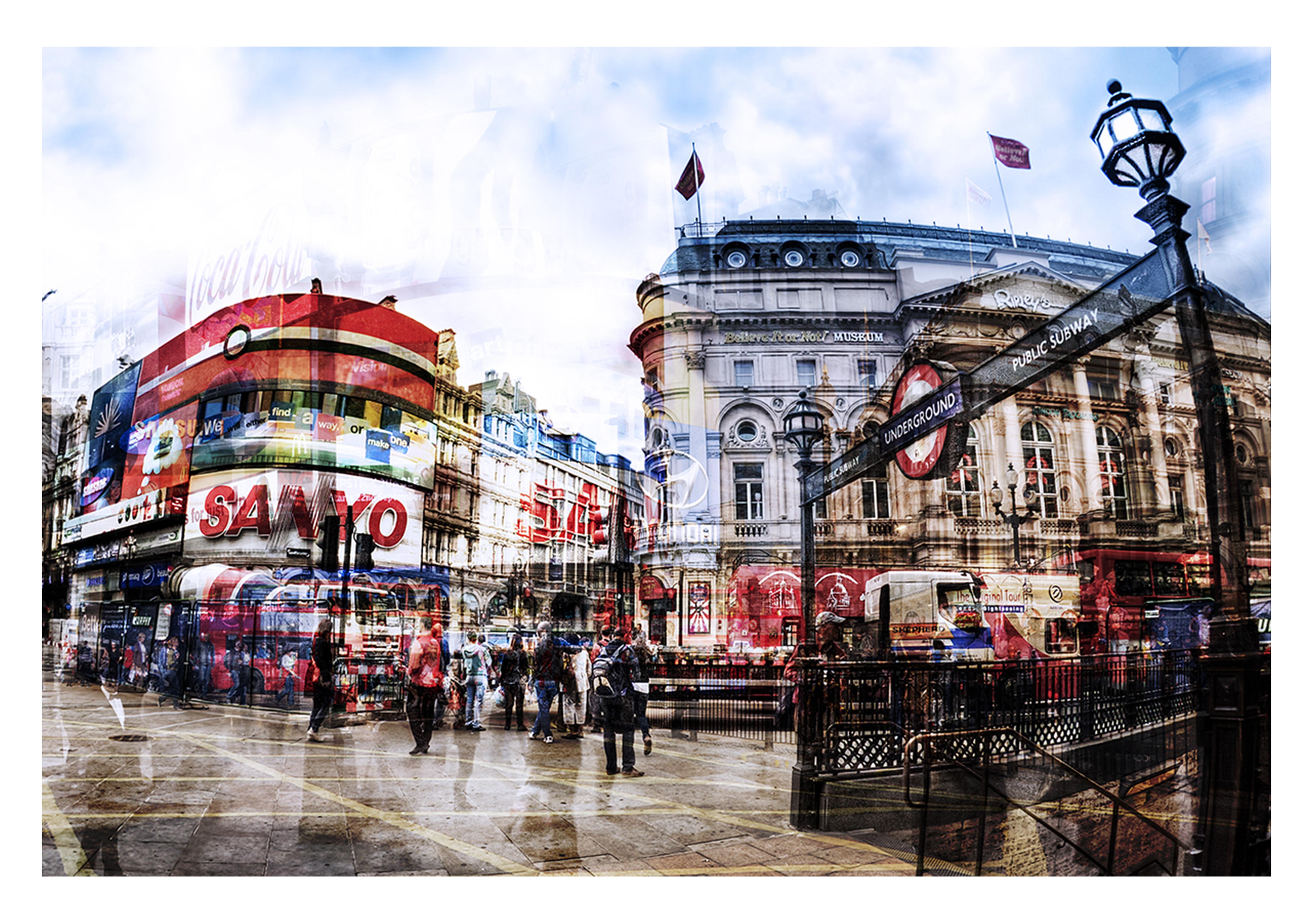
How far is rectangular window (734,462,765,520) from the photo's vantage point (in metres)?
19.6

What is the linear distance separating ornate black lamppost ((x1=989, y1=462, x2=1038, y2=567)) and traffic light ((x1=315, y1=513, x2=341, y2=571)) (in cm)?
1609

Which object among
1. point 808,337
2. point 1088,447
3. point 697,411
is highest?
point 808,337

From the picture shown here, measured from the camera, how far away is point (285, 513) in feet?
46.5

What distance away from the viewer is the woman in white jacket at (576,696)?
9.55 metres

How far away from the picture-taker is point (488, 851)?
198 inches

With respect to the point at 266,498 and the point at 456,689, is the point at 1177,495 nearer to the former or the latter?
the point at 456,689

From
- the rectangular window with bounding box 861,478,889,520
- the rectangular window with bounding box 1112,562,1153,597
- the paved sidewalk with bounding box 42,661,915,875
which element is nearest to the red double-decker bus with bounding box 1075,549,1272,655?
A: the rectangular window with bounding box 1112,562,1153,597

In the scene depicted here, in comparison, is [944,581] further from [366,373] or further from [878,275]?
[366,373]

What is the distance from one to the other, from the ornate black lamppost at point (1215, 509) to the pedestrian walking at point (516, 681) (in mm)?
7445

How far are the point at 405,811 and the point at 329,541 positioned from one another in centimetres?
902

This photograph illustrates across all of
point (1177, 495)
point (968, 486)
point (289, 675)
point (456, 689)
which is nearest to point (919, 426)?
point (456, 689)

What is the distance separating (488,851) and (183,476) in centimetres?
1161
